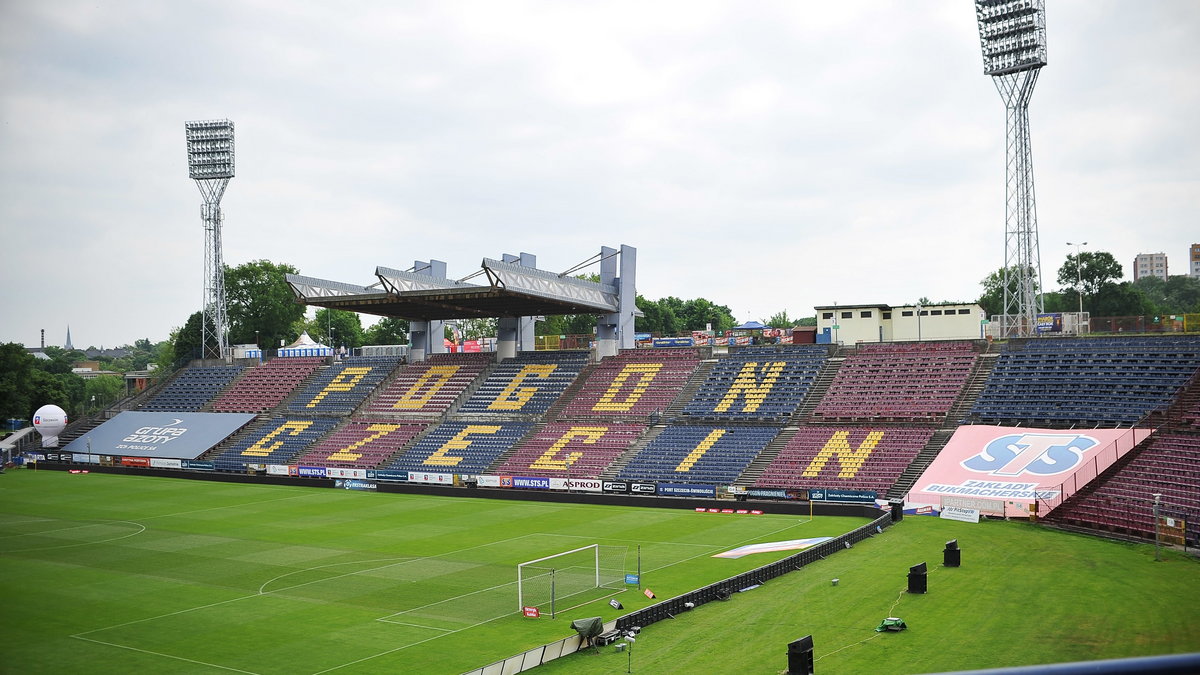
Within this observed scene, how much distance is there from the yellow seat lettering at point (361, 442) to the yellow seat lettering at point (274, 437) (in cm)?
628

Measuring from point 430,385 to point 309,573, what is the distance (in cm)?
4264

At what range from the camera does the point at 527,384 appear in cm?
7400

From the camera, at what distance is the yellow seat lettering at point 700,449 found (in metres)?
56.3

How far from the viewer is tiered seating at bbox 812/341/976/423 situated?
185 feet

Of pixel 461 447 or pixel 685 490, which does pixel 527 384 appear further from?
pixel 685 490

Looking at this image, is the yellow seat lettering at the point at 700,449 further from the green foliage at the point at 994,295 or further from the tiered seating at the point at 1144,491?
the green foliage at the point at 994,295

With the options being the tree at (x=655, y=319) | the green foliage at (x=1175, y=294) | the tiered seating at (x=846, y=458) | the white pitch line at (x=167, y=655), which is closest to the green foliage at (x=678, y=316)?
the tree at (x=655, y=319)

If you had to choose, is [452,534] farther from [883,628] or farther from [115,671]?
[883,628]

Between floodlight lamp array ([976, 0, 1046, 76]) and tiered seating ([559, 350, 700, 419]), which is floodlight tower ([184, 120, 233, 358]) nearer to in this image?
tiered seating ([559, 350, 700, 419])

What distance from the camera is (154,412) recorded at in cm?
8369

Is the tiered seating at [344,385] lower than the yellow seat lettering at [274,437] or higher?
higher

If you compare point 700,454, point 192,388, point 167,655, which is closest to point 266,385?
point 192,388

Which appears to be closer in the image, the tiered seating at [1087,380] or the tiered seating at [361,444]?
the tiered seating at [1087,380]

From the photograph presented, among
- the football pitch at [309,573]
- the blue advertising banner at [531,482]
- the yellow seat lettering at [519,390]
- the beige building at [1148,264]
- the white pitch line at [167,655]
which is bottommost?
the football pitch at [309,573]
